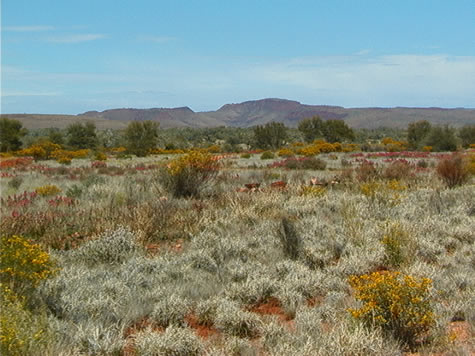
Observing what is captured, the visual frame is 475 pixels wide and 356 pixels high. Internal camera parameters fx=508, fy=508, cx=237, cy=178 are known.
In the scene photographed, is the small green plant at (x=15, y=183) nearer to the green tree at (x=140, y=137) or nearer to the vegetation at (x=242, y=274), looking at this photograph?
the vegetation at (x=242, y=274)

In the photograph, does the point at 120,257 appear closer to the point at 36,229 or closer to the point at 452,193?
the point at 36,229

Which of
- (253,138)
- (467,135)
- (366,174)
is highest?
(467,135)

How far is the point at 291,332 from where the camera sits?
15.5ft

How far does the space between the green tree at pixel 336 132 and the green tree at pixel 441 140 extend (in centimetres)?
1546

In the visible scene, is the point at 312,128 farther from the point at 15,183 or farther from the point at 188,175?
the point at 188,175

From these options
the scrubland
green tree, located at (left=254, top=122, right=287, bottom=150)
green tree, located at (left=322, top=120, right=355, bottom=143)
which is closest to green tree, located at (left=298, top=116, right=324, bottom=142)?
green tree, located at (left=322, top=120, right=355, bottom=143)

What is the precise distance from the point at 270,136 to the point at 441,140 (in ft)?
55.7

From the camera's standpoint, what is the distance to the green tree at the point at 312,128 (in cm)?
6141

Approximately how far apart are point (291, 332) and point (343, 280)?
5.95 feet

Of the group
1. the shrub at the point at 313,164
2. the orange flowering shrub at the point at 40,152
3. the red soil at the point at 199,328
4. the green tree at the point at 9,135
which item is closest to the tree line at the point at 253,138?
the green tree at the point at 9,135

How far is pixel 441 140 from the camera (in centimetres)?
4391

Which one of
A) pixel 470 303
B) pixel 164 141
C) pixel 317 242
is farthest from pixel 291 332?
pixel 164 141

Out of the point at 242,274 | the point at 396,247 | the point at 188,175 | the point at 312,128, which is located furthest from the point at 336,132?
the point at 242,274

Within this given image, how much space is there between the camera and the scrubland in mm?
4363
